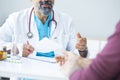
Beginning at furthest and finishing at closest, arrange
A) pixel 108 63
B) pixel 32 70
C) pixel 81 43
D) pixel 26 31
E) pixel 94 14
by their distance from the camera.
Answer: pixel 94 14, pixel 26 31, pixel 81 43, pixel 32 70, pixel 108 63

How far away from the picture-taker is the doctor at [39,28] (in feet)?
6.04

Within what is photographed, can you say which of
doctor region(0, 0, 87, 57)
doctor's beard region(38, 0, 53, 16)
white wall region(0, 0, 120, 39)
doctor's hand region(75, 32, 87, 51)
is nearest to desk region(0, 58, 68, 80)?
doctor's hand region(75, 32, 87, 51)

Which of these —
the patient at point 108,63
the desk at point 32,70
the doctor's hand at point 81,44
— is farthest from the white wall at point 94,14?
the patient at point 108,63

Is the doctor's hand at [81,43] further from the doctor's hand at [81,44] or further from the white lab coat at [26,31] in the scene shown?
the white lab coat at [26,31]

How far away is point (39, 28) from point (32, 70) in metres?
0.75

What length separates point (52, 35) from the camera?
1880mm

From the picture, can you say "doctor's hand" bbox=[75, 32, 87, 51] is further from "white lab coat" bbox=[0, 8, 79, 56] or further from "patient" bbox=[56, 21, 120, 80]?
"patient" bbox=[56, 21, 120, 80]

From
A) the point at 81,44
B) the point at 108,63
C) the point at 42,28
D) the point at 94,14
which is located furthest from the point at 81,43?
the point at 94,14

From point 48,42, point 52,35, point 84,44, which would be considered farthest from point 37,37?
point 84,44

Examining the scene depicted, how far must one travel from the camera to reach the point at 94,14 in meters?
2.75

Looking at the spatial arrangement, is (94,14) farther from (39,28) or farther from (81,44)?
(81,44)

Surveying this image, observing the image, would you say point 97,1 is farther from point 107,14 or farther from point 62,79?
point 62,79

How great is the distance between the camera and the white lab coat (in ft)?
6.04

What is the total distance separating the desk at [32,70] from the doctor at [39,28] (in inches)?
20.1
